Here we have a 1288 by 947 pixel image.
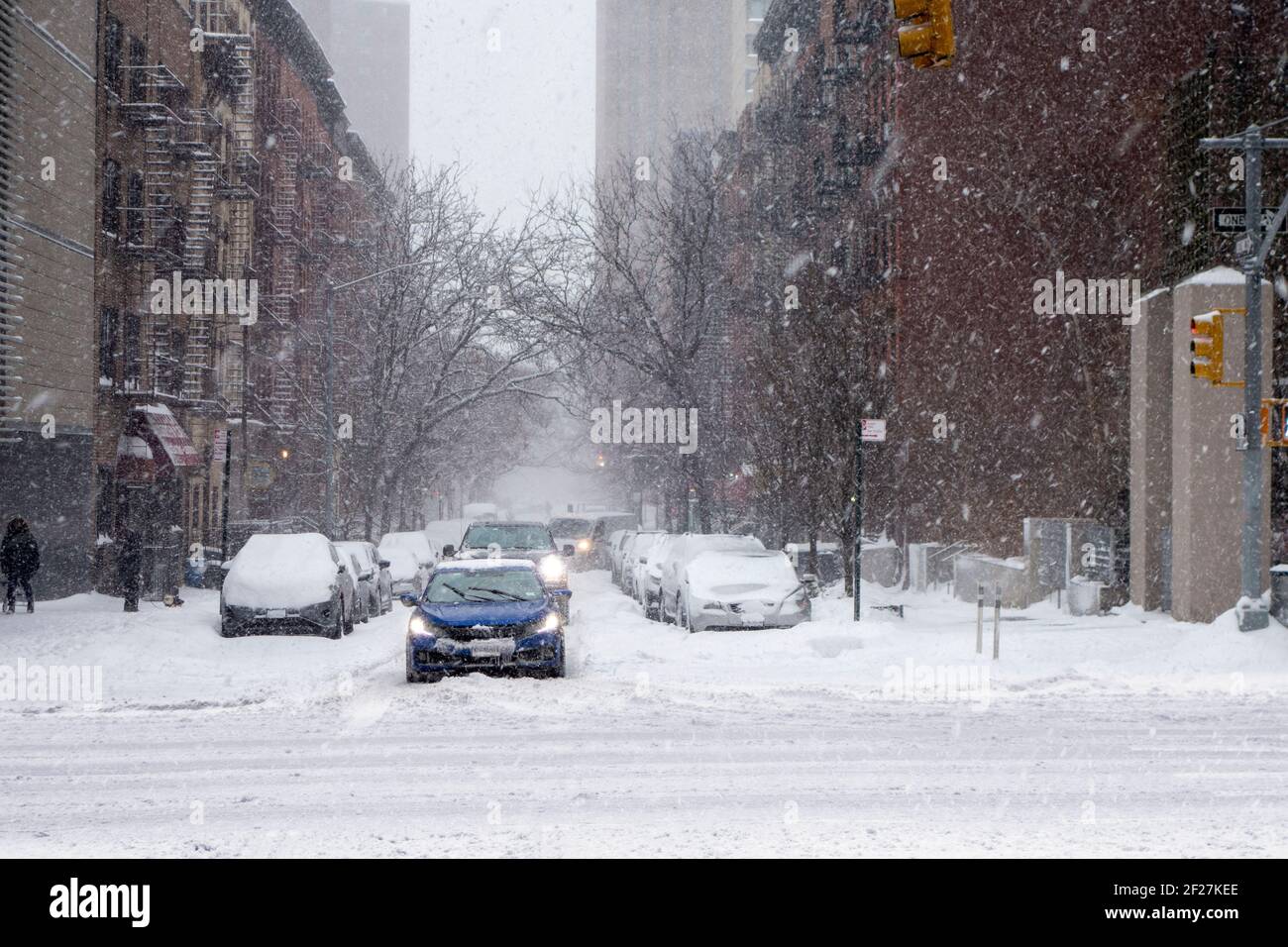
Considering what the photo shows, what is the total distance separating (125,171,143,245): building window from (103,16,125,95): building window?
2.31 m

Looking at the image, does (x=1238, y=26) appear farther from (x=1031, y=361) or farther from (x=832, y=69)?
(x=832, y=69)

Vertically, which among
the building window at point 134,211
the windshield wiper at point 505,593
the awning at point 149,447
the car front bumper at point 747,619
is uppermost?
the building window at point 134,211

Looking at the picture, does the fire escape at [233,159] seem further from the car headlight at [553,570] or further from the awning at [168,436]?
the car headlight at [553,570]

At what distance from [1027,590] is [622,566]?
15.4 metres

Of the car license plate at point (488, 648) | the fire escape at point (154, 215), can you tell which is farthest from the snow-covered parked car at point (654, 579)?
the fire escape at point (154, 215)

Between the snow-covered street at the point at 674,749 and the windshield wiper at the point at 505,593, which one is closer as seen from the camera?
the snow-covered street at the point at 674,749

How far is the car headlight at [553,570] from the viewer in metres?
27.8

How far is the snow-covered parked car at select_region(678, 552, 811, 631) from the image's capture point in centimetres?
2175

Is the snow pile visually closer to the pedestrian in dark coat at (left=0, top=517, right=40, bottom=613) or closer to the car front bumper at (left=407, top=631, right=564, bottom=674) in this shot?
the pedestrian in dark coat at (left=0, top=517, right=40, bottom=613)

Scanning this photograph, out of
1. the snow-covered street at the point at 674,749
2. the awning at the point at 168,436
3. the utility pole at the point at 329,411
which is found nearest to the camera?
the snow-covered street at the point at 674,749

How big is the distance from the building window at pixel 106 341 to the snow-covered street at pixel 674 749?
13248 millimetres

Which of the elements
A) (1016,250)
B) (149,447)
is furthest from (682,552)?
(149,447)

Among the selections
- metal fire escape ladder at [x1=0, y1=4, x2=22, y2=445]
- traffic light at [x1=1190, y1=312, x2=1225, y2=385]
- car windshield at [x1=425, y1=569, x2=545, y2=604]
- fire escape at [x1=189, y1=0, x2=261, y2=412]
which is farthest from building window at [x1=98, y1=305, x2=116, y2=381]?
traffic light at [x1=1190, y1=312, x2=1225, y2=385]

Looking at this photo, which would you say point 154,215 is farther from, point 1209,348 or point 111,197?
point 1209,348
